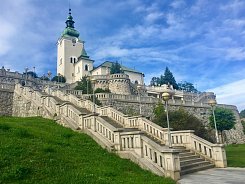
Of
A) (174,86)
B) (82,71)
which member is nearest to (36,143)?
(82,71)

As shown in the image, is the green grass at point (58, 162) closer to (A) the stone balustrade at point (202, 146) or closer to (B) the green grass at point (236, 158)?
(A) the stone balustrade at point (202, 146)

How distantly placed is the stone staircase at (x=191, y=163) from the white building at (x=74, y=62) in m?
61.3

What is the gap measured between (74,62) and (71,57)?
7.06ft

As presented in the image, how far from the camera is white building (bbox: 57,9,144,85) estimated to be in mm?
75438

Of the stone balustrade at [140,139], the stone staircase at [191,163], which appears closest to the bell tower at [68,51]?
the stone balustrade at [140,139]

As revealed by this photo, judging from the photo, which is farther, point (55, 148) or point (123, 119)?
point (123, 119)

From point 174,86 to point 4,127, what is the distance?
7417cm

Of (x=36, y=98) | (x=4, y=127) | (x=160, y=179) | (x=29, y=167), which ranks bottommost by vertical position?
(x=160, y=179)

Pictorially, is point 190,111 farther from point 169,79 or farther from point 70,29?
point 70,29

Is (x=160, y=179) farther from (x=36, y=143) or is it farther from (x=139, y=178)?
(x=36, y=143)

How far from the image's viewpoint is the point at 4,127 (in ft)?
35.7

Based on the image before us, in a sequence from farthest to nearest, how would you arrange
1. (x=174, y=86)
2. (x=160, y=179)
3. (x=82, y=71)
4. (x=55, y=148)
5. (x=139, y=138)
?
(x=174, y=86)
(x=82, y=71)
(x=139, y=138)
(x=55, y=148)
(x=160, y=179)

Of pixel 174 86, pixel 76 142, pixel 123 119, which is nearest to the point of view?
pixel 76 142

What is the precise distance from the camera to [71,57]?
81.1 metres
